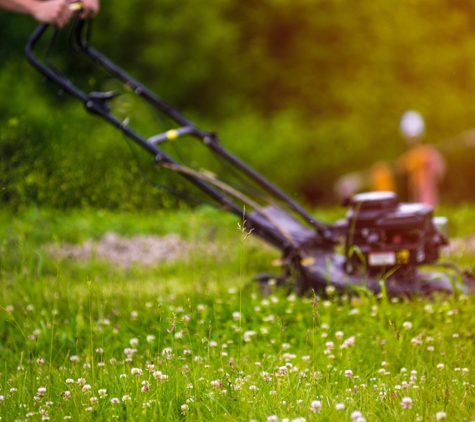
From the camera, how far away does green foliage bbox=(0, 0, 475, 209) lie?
1038 cm

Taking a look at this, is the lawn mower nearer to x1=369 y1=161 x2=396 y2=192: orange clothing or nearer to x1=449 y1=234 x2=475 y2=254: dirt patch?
x1=449 y1=234 x2=475 y2=254: dirt patch

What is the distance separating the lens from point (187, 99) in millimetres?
11273

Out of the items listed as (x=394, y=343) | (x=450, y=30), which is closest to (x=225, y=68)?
(x=450, y=30)

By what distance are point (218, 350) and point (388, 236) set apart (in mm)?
1353

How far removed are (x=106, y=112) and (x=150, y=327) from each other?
4.17ft

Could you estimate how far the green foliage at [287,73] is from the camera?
34.0ft

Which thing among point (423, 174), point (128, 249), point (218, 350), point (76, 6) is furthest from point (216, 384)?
point (423, 174)

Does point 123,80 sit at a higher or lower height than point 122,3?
lower

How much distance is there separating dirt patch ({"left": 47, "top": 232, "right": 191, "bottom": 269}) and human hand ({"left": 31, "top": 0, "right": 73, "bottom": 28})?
5.39 ft

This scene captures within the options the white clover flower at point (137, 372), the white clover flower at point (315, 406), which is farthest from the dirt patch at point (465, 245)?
the white clover flower at point (315, 406)

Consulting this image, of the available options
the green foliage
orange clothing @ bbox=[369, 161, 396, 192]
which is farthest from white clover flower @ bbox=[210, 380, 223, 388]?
orange clothing @ bbox=[369, 161, 396, 192]

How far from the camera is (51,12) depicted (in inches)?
147

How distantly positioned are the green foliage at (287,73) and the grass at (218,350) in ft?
18.8

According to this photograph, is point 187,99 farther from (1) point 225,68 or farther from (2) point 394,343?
(2) point 394,343
